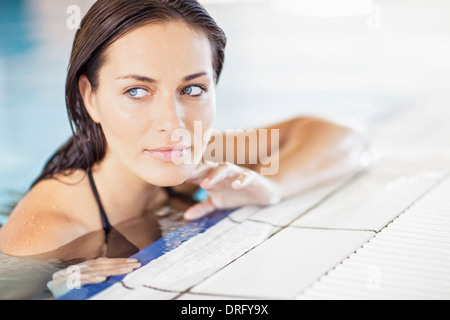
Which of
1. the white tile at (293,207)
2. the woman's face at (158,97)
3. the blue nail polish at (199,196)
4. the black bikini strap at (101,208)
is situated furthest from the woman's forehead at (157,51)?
the blue nail polish at (199,196)

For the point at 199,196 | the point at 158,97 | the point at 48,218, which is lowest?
the point at 199,196

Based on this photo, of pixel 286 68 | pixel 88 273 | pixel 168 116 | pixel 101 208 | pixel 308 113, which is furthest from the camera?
pixel 286 68

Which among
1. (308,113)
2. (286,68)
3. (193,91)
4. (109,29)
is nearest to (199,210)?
(193,91)

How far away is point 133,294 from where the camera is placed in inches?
58.5

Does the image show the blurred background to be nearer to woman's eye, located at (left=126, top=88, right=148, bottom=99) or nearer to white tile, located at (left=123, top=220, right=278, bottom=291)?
white tile, located at (left=123, top=220, right=278, bottom=291)

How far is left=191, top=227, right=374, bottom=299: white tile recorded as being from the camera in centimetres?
150

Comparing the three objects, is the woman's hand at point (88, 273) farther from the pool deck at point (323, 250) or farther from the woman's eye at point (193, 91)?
the woman's eye at point (193, 91)

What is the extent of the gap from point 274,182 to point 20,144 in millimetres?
2367

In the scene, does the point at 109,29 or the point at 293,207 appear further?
the point at 293,207

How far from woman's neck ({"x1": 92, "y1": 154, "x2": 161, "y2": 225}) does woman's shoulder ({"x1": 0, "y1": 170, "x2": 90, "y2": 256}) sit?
67 mm

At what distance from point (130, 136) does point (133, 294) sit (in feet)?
1.68

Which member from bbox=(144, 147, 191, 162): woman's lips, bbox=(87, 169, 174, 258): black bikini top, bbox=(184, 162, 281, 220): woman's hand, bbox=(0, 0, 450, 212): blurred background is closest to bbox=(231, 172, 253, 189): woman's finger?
bbox=(184, 162, 281, 220): woman's hand

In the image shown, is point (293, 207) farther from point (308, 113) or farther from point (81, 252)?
point (308, 113)
